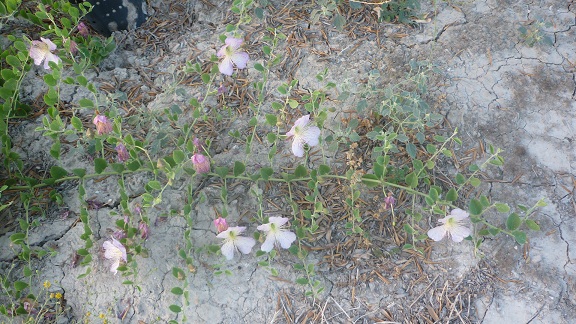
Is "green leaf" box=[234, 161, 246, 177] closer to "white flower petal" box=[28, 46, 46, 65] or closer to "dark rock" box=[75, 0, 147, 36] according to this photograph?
"white flower petal" box=[28, 46, 46, 65]

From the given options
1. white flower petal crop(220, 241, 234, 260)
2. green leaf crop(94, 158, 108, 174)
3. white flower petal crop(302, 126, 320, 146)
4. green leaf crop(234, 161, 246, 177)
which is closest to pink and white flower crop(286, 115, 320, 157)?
white flower petal crop(302, 126, 320, 146)

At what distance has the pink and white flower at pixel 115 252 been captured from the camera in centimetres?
195

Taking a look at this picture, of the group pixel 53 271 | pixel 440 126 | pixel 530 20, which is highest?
pixel 530 20

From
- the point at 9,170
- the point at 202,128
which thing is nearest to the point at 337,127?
the point at 202,128

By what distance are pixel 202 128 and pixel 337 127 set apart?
626mm

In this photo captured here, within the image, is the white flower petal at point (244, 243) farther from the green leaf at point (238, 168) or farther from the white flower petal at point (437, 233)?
the white flower petal at point (437, 233)

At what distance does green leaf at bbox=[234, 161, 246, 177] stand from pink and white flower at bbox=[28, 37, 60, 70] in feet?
2.95

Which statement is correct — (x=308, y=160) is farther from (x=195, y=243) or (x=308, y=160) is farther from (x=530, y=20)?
(x=530, y=20)

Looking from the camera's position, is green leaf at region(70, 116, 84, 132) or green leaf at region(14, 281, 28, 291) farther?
green leaf at region(70, 116, 84, 132)

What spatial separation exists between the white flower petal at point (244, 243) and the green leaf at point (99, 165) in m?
0.64

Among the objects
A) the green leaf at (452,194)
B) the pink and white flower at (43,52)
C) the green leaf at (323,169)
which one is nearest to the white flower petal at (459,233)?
the green leaf at (452,194)

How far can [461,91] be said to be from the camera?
2.45m

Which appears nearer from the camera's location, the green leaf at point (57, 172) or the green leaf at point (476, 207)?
the green leaf at point (476, 207)

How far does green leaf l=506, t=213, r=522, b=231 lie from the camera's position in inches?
76.4
